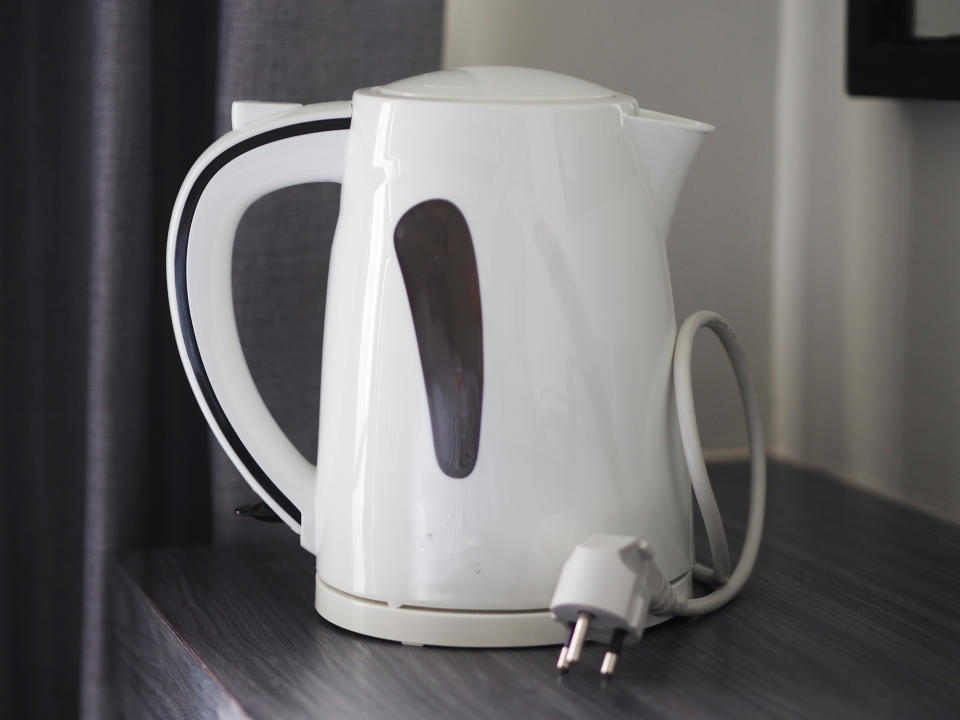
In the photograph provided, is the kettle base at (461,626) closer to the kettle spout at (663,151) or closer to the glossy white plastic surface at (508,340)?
the glossy white plastic surface at (508,340)

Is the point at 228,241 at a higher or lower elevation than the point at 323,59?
lower

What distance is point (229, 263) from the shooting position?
614 millimetres

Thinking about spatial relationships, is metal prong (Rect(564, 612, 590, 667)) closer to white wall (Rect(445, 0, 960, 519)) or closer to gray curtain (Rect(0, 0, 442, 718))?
gray curtain (Rect(0, 0, 442, 718))

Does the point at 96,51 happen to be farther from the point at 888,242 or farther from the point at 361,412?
the point at 888,242

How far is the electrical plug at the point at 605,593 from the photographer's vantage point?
506 millimetres

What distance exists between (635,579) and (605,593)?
19 mm

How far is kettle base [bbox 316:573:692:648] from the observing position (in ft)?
1.83

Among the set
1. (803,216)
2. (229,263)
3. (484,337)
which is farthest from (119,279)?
(803,216)

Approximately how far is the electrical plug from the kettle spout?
0.18 m

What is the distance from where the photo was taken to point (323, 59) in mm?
774

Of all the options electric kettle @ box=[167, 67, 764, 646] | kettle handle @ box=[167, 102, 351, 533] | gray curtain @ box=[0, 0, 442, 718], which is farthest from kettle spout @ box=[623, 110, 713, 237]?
gray curtain @ box=[0, 0, 442, 718]

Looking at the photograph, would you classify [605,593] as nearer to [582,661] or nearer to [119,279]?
[582,661]

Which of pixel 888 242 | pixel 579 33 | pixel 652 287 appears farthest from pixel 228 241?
pixel 888 242

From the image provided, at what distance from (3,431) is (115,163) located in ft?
0.71
